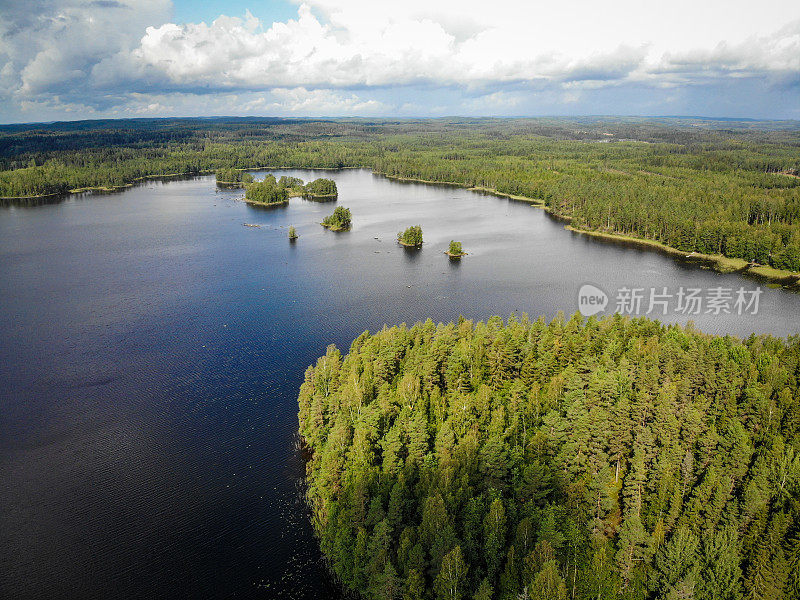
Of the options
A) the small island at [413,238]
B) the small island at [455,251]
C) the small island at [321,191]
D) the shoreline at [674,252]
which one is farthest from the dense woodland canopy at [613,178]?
the small island at [321,191]

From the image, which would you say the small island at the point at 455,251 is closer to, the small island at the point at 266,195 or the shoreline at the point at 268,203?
the shoreline at the point at 268,203

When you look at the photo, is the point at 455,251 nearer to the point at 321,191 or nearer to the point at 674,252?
the point at 674,252

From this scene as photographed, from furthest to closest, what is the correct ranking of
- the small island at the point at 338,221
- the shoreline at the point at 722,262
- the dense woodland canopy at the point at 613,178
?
the small island at the point at 338,221 → the dense woodland canopy at the point at 613,178 → the shoreline at the point at 722,262

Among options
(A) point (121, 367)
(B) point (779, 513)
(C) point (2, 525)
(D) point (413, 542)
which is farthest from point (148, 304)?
(B) point (779, 513)

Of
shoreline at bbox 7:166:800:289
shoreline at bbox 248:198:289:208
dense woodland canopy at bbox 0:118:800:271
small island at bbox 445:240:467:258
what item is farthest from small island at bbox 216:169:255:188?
small island at bbox 445:240:467:258

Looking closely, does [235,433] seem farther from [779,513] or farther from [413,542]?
[779,513]
